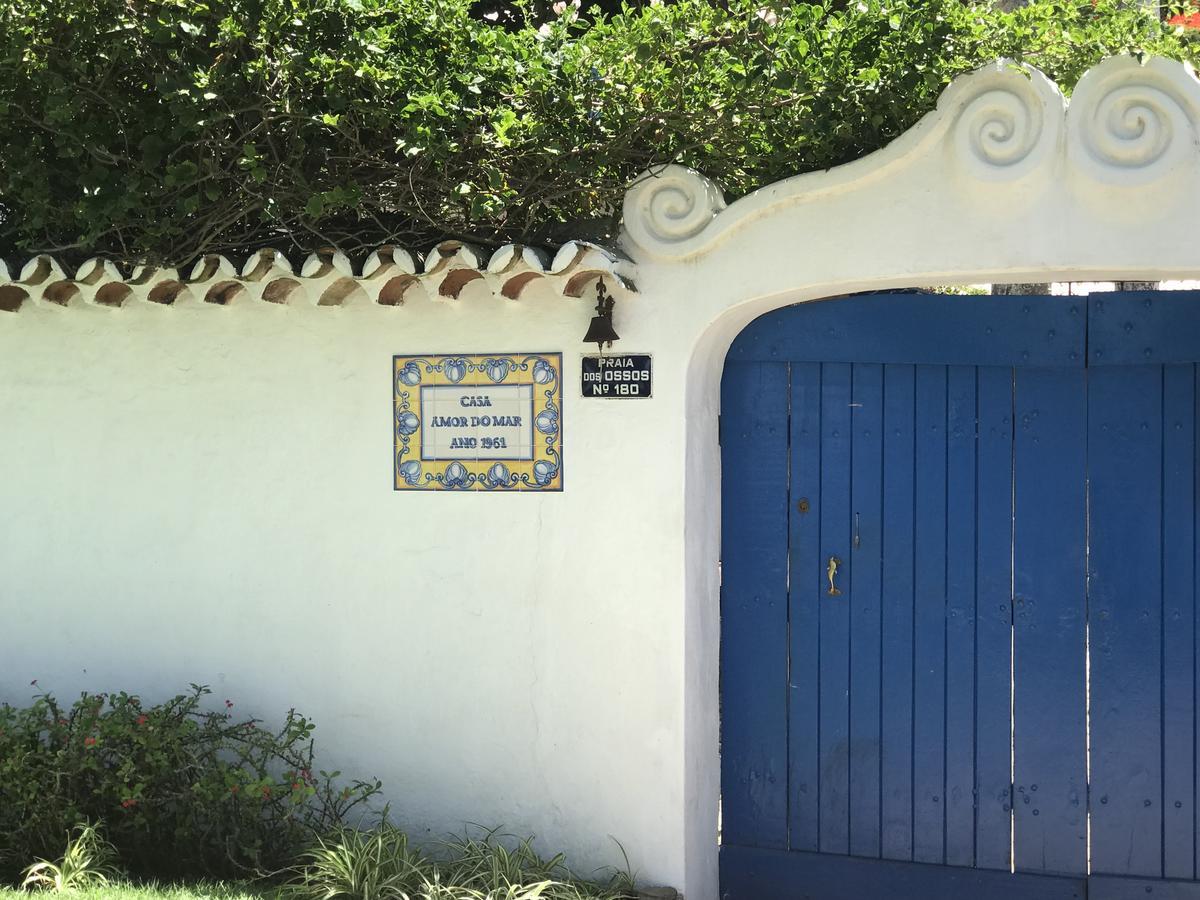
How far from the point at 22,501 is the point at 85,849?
A: 1.72 m

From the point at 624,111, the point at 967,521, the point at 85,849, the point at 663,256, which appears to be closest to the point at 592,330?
the point at 663,256

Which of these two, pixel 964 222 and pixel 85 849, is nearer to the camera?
pixel 964 222

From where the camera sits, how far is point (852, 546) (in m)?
5.06

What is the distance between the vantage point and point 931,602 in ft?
16.4

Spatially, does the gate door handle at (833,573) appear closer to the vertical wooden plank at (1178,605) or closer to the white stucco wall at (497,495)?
the white stucco wall at (497,495)

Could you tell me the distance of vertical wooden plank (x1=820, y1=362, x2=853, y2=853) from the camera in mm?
5062

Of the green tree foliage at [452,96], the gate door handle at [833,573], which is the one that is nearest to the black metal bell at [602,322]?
the green tree foliage at [452,96]

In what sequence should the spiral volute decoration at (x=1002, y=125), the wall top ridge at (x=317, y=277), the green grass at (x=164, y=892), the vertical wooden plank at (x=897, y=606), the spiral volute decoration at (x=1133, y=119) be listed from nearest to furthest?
the spiral volute decoration at (x=1133, y=119)
the spiral volute decoration at (x=1002, y=125)
the green grass at (x=164, y=892)
the wall top ridge at (x=317, y=277)
the vertical wooden plank at (x=897, y=606)

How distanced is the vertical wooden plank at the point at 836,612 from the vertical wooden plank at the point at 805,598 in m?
0.03

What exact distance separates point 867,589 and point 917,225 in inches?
59.0

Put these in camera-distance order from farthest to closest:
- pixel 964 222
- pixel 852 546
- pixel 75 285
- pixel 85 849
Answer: pixel 75 285
pixel 852 546
pixel 85 849
pixel 964 222

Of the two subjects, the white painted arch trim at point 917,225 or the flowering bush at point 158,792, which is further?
the flowering bush at point 158,792

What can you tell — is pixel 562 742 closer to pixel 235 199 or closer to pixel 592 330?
pixel 592 330

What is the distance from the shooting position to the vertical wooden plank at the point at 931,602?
197 inches
